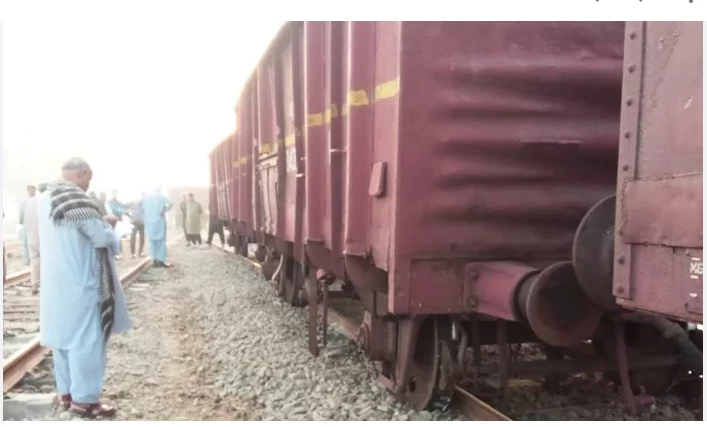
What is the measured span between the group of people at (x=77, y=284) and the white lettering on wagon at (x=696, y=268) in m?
3.04

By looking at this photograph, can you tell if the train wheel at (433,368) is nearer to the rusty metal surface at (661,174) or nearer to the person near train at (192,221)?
the rusty metal surface at (661,174)

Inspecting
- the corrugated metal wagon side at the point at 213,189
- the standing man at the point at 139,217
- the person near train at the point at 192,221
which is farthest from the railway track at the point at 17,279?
the corrugated metal wagon side at the point at 213,189

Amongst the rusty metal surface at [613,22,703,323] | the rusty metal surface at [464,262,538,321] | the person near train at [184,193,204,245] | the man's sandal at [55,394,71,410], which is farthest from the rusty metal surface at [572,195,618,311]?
the person near train at [184,193,204,245]

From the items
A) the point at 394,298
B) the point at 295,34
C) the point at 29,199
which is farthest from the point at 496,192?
the point at 29,199

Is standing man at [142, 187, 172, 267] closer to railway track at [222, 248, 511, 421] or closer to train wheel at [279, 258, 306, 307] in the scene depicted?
train wheel at [279, 258, 306, 307]

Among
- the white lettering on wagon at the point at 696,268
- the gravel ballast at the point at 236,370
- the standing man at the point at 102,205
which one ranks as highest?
the standing man at the point at 102,205

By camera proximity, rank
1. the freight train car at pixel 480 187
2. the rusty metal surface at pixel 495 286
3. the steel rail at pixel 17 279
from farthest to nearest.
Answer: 1. the steel rail at pixel 17 279
2. the freight train car at pixel 480 187
3. the rusty metal surface at pixel 495 286

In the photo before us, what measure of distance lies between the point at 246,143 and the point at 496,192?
731 cm

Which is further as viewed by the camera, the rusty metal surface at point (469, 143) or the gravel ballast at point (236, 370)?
the gravel ballast at point (236, 370)

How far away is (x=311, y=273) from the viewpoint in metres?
5.14

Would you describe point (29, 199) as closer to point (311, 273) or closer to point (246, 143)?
point (246, 143)

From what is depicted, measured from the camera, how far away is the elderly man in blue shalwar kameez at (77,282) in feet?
12.2

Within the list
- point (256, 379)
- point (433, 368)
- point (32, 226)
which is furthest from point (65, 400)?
point (32, 226)

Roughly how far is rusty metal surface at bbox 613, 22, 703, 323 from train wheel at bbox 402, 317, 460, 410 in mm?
1436
